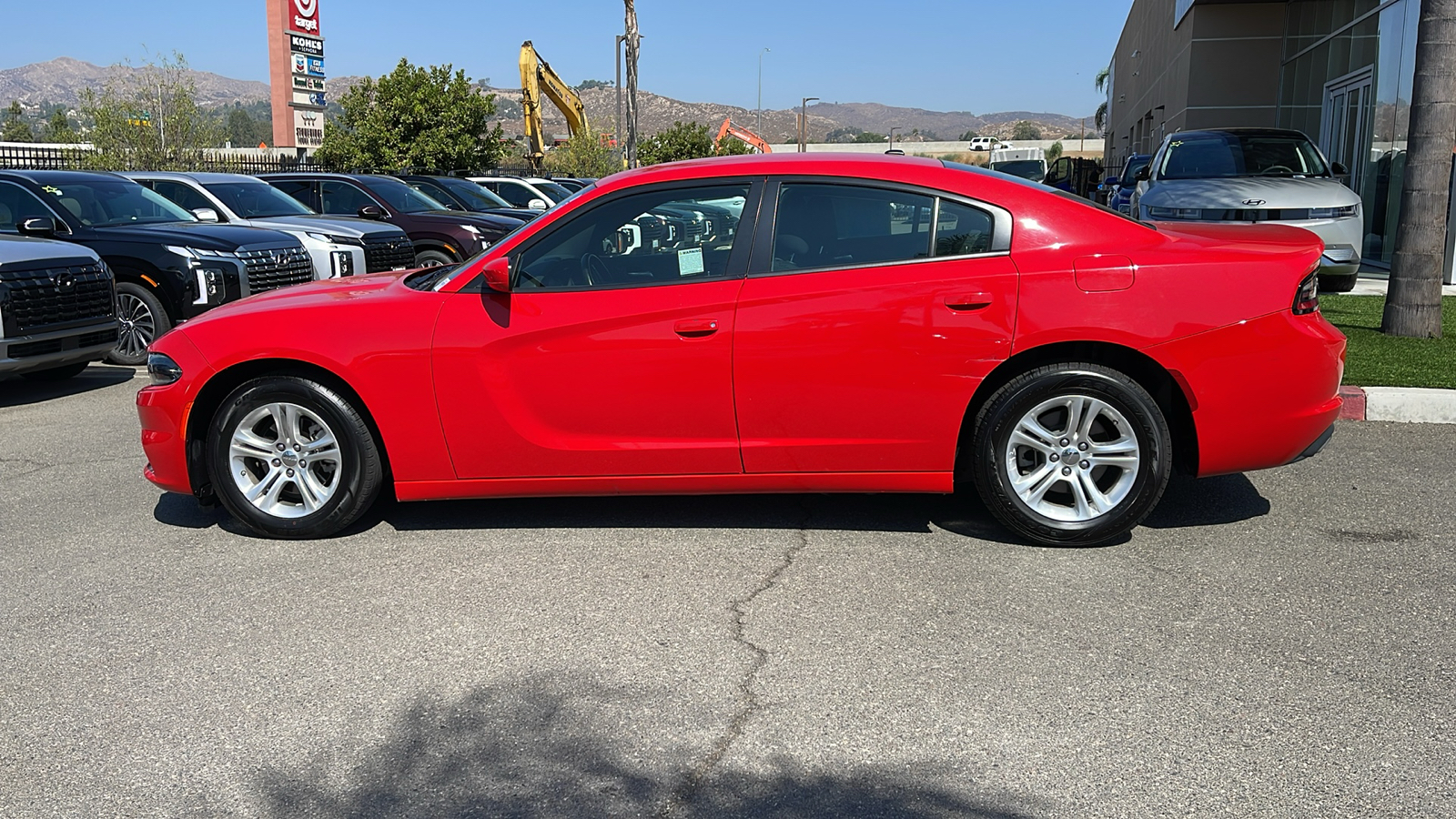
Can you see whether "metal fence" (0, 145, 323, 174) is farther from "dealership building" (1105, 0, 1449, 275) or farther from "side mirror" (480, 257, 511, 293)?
"side mirror" (480, 257, 511, 293)

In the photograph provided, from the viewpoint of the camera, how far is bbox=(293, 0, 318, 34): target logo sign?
109ft

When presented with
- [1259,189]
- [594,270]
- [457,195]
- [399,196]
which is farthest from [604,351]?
[457,195]

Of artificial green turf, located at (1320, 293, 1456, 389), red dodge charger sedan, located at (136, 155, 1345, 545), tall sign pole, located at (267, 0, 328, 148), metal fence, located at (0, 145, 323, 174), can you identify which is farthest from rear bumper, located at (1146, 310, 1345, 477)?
tall sign pole, located at (267, 0, 328, 148)

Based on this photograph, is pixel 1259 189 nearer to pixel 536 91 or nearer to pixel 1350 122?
pixel 1350 122

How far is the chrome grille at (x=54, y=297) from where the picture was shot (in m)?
8.42

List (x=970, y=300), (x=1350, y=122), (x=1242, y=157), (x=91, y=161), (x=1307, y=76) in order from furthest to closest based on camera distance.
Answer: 1. (x=91, y=161)
2. (x=1307, y=76)
3. (x=1350, y=122)
4. (x=1242, y=157)
5. (x=970, y=300)

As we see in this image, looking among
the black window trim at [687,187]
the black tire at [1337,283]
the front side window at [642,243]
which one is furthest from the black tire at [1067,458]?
the black tire at [1337,283]

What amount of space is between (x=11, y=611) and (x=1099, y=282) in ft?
14.2

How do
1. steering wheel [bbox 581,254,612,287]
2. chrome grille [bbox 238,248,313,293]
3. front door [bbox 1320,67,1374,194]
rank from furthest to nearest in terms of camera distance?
front door [bbox 1320,67,1374,194]
chrome grille [bbox 238,248,313,293]
steering wheel [bbox 581,254,612,287]

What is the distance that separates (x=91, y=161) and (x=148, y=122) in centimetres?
233

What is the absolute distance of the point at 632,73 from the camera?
31922 millimetres

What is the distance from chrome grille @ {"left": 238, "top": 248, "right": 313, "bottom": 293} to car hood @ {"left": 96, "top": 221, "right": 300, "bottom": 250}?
0.08m

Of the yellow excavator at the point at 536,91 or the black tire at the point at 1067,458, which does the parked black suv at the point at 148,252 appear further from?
the yellow excavator at the point at 536,91

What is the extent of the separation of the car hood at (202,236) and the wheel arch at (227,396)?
5491 millimetres
